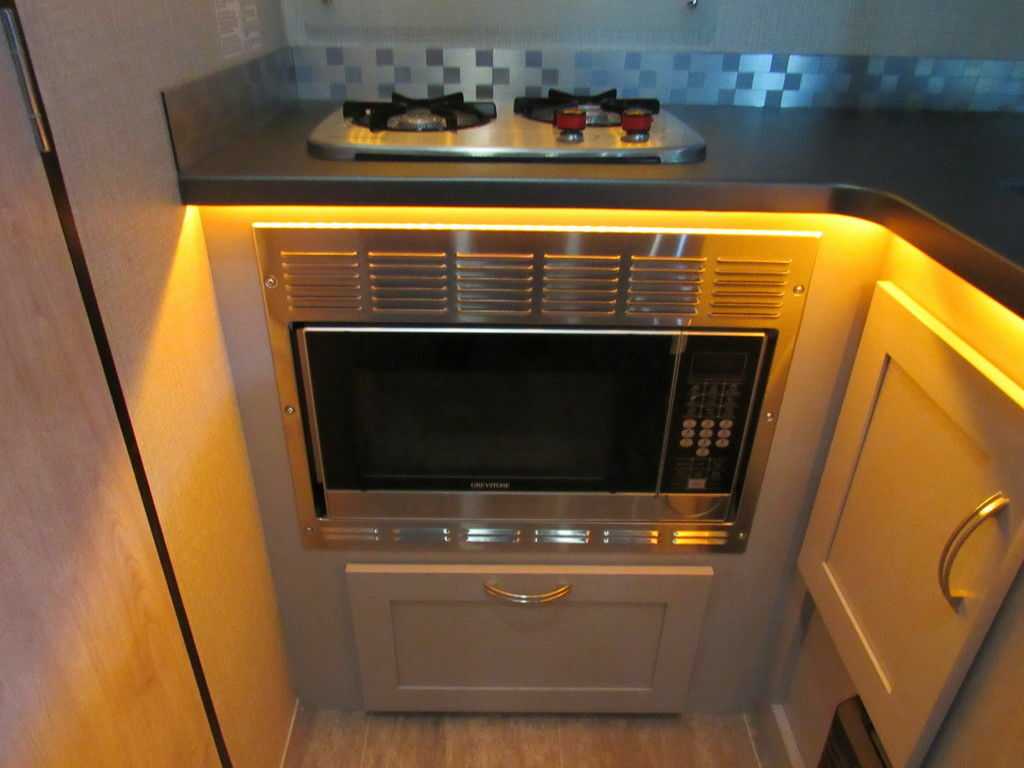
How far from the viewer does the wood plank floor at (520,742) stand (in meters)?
1.30

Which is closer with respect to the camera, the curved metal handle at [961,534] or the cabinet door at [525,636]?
the curved metal handle at [961,534]

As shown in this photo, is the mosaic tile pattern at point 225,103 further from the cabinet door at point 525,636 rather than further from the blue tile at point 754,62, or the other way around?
the blue tile at point 754,62

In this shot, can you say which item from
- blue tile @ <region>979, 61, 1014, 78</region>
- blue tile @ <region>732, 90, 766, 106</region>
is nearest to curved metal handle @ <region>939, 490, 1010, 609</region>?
blue tile @ <region>732, 90, 766, 106</region>

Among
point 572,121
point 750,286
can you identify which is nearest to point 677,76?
point 572,121

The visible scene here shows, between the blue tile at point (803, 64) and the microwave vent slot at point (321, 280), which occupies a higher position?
the blue tile at point (803, 64)

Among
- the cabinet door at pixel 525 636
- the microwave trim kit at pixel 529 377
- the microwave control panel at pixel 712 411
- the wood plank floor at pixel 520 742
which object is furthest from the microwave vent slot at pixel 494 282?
the wood plank floor at pixel 520 742

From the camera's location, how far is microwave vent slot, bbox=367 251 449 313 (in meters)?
0.88

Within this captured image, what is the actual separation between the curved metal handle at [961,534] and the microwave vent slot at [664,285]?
389 mm

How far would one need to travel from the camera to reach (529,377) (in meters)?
0.97

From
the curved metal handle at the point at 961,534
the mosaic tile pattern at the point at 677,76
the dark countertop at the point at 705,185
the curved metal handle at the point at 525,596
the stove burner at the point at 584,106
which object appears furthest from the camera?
the mosaic tile pattern at the point at 677,76

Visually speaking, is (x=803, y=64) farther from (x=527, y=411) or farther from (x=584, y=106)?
(x=527, y=411)

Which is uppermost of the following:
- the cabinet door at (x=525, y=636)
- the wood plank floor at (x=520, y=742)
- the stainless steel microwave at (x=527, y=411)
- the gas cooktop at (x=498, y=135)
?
the gas cooktop at (x=498, y=135)

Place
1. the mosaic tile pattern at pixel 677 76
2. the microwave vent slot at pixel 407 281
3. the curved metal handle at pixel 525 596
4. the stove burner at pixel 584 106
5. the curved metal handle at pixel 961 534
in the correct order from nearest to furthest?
the curved metal handle at pixel 961 534
the microwave vent slot at pixel 407 281
the stove burner at pixel 584 106
the curved metal handle at pixel 525 596
the mosaic tile pattern at pixel 677 76

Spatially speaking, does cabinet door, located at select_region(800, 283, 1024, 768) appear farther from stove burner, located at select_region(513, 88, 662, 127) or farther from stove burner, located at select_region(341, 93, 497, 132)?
stove burner, located at select_region(341, 93, 497, 132)
